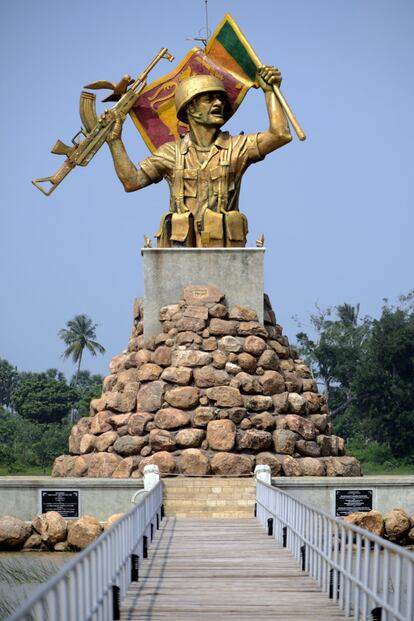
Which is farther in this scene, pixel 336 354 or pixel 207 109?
pixel 336 354

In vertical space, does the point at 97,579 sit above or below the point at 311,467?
below

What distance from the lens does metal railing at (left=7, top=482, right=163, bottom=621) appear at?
6.05 metres

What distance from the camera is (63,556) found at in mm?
14938

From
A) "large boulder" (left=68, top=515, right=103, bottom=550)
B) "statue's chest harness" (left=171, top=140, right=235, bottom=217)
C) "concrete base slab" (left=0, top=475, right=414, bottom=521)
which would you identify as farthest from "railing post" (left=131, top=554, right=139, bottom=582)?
"statue's chest harness" (left=171, top=140, right=235, bottom=217)

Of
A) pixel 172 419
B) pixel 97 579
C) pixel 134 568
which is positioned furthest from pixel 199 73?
pixel 97 579

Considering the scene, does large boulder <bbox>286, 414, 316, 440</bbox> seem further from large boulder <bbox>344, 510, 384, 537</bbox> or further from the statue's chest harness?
the statue's chest harness

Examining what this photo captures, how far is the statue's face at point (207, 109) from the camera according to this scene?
2033 cm

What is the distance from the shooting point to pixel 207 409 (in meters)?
18.5

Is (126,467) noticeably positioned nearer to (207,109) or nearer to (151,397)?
(151,397)

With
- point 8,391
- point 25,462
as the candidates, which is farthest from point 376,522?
point 8,391

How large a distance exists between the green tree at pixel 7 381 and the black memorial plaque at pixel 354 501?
169ft

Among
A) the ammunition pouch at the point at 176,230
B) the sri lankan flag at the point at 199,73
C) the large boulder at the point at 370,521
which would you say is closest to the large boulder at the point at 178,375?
the ammunition pouch at the point at 176,230

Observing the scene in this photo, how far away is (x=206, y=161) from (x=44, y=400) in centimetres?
3457

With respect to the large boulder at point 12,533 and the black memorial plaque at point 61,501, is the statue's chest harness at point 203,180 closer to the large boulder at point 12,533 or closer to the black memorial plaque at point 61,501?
the black memorial plaque at point 61,501
